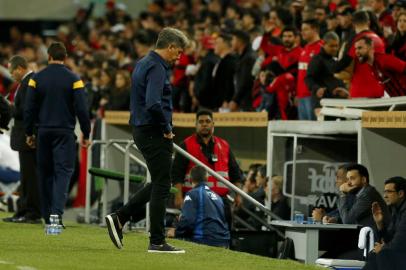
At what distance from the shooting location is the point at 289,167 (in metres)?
15.8

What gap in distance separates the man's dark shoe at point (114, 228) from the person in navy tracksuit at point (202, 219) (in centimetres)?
207

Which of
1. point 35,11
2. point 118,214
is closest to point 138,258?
point 118,214

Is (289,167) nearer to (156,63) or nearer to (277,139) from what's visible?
(277,139)

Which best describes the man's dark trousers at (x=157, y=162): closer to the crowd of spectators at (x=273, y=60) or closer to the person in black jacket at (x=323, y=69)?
the crowd of spectators at (x=273, y=60)

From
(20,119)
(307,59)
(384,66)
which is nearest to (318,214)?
(384,66)

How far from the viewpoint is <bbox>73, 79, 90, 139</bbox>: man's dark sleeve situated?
13.0m

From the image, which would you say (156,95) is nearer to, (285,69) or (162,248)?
(162,248)

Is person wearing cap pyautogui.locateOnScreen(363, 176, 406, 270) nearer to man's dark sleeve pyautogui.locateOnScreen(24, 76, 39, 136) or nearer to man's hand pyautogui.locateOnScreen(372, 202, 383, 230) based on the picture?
man's hand pyautogui.locateOnScreen(372, 202, 383, 230)

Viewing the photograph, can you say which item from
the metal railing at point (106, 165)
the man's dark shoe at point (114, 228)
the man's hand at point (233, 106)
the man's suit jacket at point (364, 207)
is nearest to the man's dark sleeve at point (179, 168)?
the metal railing at point (106, 165)

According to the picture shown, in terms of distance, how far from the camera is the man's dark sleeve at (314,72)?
50.3ft

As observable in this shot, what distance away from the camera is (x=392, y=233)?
11711mm

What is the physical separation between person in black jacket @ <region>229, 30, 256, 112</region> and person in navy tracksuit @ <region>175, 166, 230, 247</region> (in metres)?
3.88

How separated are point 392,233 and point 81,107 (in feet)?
11.1

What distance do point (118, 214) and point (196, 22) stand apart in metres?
12.8
